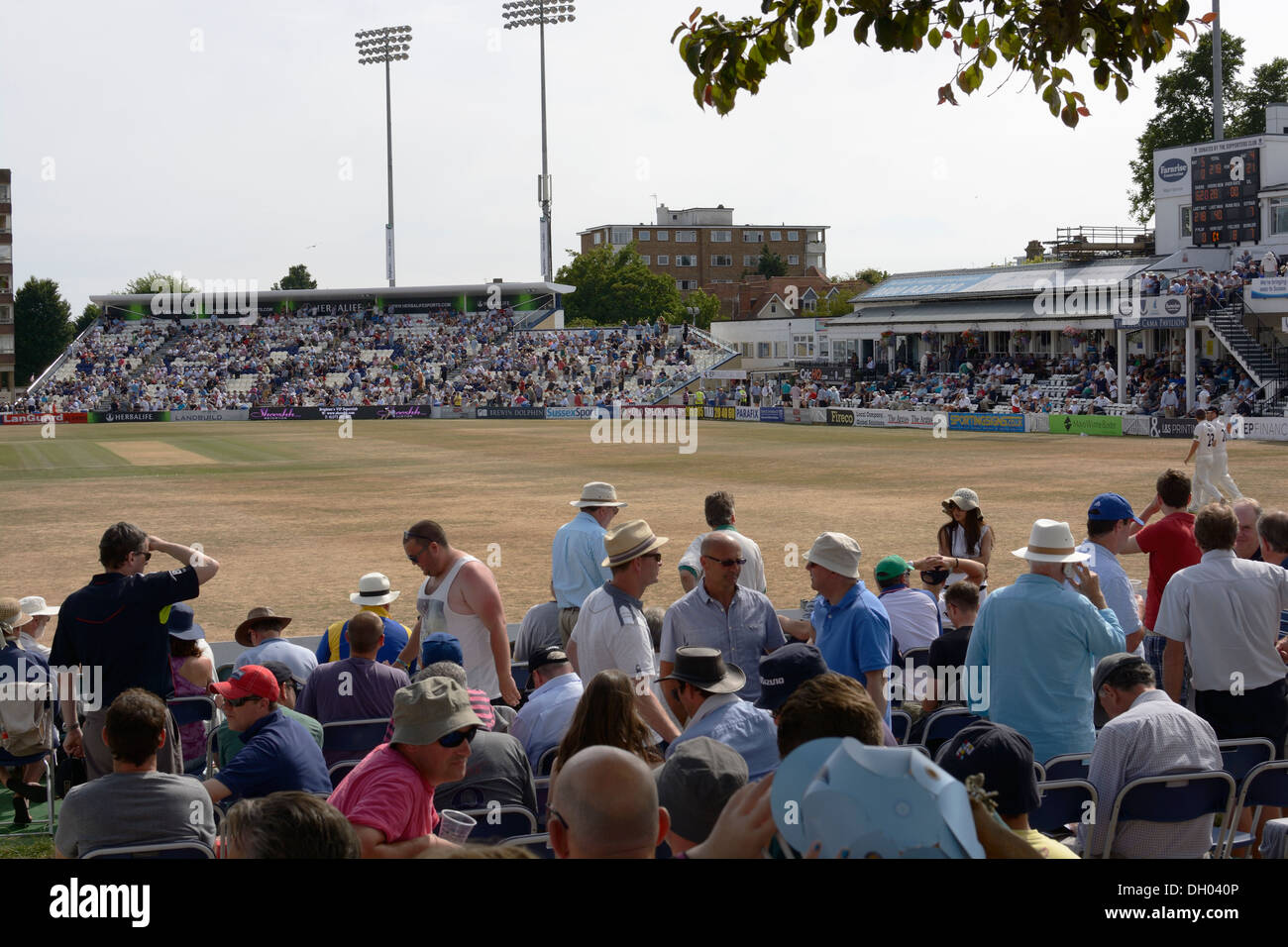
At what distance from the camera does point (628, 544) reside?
21.9ft

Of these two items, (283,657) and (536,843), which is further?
(283,657)

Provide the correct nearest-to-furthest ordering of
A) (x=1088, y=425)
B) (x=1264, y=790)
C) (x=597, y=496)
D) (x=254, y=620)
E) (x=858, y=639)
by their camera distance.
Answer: (x=1264, y=790) → (x=858, y=639) → (x=254, y=620) → (x=597, y=496) → (x=1088, y=425)

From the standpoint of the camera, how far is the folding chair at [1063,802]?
16.5 feet

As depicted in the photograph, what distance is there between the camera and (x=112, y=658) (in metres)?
6.82

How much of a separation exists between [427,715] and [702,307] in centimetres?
12192

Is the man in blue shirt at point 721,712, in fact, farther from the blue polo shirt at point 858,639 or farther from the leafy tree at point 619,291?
the leafy tree at point 619,291

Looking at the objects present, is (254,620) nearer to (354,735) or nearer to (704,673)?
(354,735)

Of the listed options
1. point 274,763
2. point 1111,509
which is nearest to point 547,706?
point 274,763

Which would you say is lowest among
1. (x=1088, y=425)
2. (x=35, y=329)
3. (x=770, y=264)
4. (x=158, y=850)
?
(x=158, y=850)

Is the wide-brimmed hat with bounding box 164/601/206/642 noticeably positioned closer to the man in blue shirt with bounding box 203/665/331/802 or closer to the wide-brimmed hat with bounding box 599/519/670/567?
the man in blue shirt with bounding box 203/665/331/802

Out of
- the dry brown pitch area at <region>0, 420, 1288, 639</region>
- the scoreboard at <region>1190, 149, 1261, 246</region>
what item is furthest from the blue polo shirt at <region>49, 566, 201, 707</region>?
the scoreboard at <region>1190, 149, 1261, 246</region>

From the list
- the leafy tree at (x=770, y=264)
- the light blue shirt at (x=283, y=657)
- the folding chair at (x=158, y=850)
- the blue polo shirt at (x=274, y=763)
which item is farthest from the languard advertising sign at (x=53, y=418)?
the leafy tree at (x=770, y=264)

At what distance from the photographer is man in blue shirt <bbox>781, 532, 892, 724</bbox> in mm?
6297

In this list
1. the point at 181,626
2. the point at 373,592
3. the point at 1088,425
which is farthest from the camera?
the point at 1088,425
